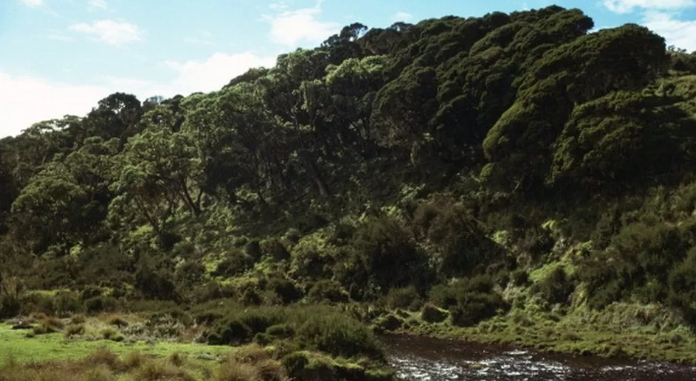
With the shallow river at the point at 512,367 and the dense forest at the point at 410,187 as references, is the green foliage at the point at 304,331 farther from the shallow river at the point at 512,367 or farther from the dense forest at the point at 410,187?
the shallow river at the point at 512,367

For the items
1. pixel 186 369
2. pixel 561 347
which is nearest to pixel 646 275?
pixel 561 347

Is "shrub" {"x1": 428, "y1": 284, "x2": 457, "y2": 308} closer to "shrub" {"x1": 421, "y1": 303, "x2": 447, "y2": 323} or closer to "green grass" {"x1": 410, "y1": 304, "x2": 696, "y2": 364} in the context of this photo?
"shrub" {"x1": 421, "y1": 303, "x2": 447, "y2": 323}

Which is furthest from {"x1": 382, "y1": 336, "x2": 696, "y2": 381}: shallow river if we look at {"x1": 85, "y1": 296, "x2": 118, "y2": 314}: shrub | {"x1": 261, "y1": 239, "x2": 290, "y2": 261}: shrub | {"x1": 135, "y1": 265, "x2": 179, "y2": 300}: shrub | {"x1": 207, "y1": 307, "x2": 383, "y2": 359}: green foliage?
{"x1": 261, "y1": 239, "x2": 290, "y2": 261}: shrub

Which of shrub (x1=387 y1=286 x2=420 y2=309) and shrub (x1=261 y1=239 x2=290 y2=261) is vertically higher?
shrub (x1=261 y1=239 x2=290 y2=261)

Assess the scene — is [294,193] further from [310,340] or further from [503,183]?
[310,340]

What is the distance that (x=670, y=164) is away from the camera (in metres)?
36.7

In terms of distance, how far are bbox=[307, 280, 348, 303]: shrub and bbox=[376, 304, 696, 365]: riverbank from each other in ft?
27.0

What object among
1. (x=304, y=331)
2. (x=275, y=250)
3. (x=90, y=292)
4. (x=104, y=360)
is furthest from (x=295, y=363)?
(x=275, y=250)

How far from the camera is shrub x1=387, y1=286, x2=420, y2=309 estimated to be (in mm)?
41234

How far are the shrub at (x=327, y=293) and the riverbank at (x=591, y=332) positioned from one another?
27.0ft

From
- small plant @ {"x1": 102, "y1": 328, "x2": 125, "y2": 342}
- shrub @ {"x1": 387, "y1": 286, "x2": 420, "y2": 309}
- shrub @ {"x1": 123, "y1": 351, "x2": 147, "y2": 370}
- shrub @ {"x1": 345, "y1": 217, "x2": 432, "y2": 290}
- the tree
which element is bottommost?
shrub @ {"x1": 387, "y1": 286, "x2": 420, "y2": 309}

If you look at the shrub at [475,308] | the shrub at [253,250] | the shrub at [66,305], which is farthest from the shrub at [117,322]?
the shrub at [253,250]

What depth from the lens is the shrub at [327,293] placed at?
44406 mm

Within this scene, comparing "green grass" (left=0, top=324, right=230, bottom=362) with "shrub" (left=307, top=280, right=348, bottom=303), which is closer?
"green grass" (left=0, top=324, right=230, bottom=362)
